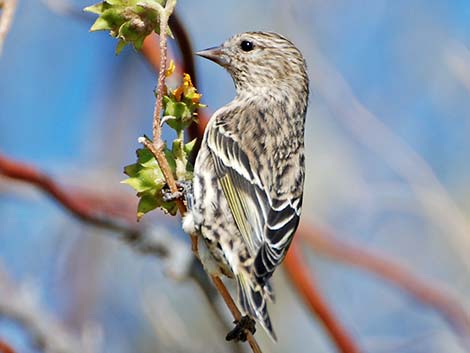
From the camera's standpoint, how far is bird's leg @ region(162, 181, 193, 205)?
300cm

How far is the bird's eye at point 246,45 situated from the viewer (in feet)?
15.1

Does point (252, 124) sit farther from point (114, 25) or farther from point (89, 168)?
point (89, 168)

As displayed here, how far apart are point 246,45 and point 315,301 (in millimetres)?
1236

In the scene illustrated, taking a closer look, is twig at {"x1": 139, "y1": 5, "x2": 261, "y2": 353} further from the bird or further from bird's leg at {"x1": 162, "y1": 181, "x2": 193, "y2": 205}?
the bird

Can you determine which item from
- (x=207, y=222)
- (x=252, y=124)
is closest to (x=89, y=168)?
(x=252, y=124)

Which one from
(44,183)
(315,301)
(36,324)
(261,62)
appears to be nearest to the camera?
(44,183)

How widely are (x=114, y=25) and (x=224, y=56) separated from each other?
158cm

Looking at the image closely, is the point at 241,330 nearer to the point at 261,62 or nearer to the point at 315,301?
the point at 315,301

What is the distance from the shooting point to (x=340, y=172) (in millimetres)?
7156

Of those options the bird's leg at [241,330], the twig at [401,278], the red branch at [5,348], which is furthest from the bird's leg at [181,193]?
the twig at [401,278]

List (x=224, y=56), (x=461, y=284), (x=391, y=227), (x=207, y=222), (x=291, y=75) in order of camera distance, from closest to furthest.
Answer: (x=207, y=222) → (x=224, y=56) → (x=291, y=75) → (x=461, y=284) → (x=391, y=227)

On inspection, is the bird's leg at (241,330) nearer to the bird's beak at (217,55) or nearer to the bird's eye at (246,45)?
the bird's beak at (217,55)

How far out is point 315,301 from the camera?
4.27 meters

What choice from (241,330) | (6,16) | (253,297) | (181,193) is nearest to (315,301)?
(241,330)
